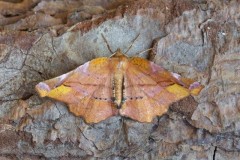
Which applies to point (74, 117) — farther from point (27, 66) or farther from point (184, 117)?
point (184, 117)

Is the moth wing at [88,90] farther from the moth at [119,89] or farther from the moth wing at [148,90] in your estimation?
the moth wing at [148,90]

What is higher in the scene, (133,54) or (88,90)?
(133,54)

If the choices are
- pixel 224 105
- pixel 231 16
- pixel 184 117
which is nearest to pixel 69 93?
pixel 184 117

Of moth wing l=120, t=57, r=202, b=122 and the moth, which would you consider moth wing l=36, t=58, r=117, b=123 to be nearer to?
the moth

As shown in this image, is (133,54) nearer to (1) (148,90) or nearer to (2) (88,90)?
(1) (148,90)

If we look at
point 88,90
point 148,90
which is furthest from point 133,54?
point 88,90

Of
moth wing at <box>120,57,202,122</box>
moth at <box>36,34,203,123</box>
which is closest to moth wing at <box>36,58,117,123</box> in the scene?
moth at <box>36,34,203,123</box>

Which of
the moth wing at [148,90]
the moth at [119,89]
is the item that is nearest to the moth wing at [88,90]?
the moth at [119,89]
